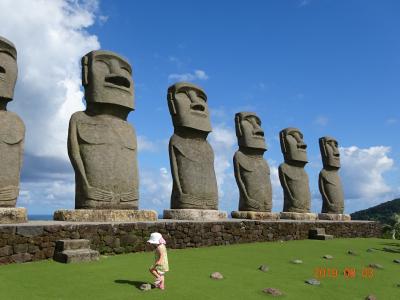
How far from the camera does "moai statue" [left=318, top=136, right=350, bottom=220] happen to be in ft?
65.5

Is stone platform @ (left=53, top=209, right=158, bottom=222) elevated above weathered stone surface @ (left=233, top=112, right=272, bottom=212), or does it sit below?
below

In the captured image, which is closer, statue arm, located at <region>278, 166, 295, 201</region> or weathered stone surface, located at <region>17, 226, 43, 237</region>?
weathered stone surface, located at <region>17, 226, 43, 237</region>

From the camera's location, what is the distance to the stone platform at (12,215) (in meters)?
8.77

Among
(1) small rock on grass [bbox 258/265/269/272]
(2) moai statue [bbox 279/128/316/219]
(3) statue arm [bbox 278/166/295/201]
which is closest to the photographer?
(1) small rock on grass [bbox 258/265/269/272]

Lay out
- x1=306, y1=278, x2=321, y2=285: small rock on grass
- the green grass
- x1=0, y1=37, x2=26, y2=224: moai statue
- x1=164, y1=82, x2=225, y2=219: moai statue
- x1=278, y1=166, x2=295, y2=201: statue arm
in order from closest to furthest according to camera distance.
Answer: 1. the green grass
2. x1=306, y1=278, x2=321, y2=285: small rock on grass
3. x1=0, y1=37, x2=26, y2=224: moai statue
4. x1=164, y1=82, x2=225, y2=219: moai statue
5. x1=278, y1=166, x2=295, y2=201: statue arm

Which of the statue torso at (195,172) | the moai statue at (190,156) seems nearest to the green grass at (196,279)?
the moai statue at (190,156)

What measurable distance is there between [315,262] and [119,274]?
480 centimetres

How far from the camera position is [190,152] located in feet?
44.3

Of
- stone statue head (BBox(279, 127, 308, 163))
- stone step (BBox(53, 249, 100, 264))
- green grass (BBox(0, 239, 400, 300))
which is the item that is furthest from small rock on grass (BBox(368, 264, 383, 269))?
stone statue head (BBox(279, 127, 308, 163))

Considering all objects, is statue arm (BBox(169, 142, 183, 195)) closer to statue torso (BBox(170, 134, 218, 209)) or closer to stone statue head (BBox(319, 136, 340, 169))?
statue torso (BBox(170, 134, 218, 209))

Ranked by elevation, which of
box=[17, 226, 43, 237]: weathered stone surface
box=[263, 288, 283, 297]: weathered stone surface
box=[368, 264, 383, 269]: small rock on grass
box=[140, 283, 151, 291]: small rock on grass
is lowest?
box=[263, 288, 283, 297]: weathered stone surface

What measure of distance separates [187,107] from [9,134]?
17.9 feet

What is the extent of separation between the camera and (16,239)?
25.8ft

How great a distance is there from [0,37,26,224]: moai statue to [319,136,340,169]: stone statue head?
14.6m
